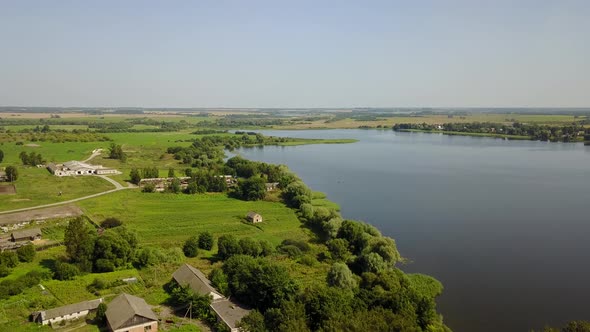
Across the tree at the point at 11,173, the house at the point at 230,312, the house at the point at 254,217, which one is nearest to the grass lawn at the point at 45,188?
the tree at the point at 11,173

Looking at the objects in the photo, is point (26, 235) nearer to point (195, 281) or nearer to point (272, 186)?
point (195, 281)

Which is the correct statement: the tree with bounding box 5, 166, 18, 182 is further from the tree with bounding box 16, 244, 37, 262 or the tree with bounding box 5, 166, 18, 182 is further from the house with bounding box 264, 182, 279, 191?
the house with bounding box 264, 182, 279, 191

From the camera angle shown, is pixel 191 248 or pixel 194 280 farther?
pixel 191 248

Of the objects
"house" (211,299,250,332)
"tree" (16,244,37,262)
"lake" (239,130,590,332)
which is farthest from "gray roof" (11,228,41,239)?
"lake" (239,130,590,332)

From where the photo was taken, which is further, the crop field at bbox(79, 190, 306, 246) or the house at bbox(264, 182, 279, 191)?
the house at bbox(264, 182, 279, 191)

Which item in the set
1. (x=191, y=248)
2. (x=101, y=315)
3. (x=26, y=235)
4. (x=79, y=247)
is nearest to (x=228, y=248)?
(x=191, y=248)

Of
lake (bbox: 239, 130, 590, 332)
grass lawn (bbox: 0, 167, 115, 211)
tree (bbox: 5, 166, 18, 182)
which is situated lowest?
lake (bbox: 239, 130, 590, 332)

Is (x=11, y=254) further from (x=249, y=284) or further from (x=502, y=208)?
(x=502, y=208)

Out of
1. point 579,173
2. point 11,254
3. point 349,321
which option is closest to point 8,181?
point 11,254
